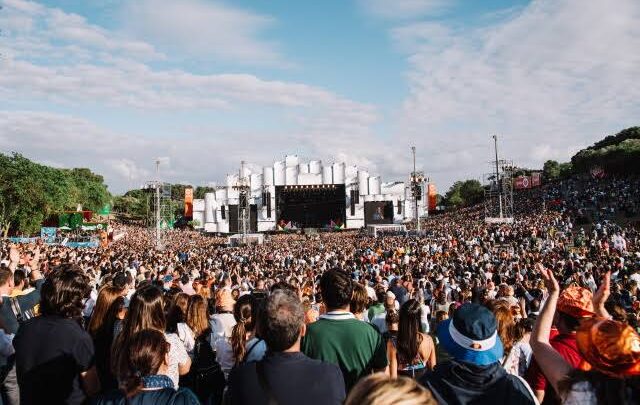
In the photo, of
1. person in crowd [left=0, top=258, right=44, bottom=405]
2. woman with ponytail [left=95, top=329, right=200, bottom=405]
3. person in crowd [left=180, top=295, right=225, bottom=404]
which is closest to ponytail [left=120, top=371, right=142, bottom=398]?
woman with ponytail [left=95, top=329, right=200, bottom=405]

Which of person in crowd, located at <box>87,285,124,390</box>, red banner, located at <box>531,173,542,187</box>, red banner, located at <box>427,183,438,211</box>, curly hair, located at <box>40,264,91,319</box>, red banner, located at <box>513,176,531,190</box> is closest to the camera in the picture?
curly hair, located at <box>40,264,91,319</box>

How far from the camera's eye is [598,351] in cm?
204

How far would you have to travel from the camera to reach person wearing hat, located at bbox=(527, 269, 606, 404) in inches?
114

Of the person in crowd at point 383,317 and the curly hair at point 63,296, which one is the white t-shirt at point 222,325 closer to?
the curly hair at point 63,296

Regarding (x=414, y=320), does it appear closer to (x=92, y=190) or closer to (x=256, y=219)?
(x=256, y=219)

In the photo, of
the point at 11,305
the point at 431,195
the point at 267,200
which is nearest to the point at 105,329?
the point at 11,305

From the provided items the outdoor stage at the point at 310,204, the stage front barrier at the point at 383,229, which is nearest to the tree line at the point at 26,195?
the outdoor stage at the point at 310,204

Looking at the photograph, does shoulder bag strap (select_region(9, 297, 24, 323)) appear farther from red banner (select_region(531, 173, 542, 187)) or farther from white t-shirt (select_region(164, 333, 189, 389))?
red banner (select_region(531, 173, 542, 187))

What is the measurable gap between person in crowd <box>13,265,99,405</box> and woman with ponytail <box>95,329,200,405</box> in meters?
0.97

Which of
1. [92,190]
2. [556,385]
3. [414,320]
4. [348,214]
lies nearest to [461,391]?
[556,385]

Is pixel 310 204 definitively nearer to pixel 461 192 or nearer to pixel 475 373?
pixel 461 192

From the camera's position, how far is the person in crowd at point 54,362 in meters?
3.35

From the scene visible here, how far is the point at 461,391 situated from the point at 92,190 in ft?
259

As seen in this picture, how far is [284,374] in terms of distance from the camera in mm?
2424
